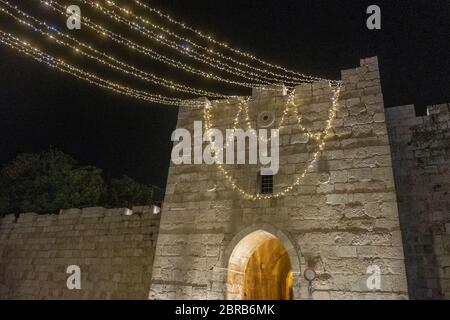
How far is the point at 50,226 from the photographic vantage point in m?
11.0

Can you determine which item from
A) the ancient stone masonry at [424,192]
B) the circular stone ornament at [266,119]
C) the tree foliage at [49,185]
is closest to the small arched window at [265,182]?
the circular stone ornament at [266,119]

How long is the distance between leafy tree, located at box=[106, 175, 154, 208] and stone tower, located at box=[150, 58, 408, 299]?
43.1 ft

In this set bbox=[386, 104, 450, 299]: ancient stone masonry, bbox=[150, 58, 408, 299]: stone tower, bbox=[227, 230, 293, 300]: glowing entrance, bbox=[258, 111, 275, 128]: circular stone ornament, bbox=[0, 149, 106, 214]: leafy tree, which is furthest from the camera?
bbox=[0, 149, 106, 214]: leafy tree

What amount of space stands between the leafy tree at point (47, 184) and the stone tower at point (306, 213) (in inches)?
418

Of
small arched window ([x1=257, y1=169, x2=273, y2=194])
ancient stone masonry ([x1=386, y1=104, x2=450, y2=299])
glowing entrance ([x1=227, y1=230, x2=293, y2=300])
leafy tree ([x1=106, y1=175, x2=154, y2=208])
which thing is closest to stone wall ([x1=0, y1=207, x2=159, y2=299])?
glowing entrance ([x1=227, y1=230, x2=293, y2=300])

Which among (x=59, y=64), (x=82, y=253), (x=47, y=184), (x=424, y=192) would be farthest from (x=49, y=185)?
(x=424, y=192)

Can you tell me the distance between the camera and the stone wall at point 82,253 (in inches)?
362

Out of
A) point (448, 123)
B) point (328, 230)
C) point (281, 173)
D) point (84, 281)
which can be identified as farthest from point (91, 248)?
→ point (448, 123)

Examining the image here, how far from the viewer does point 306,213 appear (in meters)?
5.71

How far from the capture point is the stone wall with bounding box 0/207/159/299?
30.2 feet

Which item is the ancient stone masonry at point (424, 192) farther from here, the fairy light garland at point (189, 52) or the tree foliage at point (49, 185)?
the tree foliage at point (49, 185)

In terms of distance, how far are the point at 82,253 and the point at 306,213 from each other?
23.5 ft

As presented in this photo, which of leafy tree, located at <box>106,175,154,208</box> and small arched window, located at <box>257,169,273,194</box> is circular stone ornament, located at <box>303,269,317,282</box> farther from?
leafy tree, located at <box>106,175,154,208</box>
